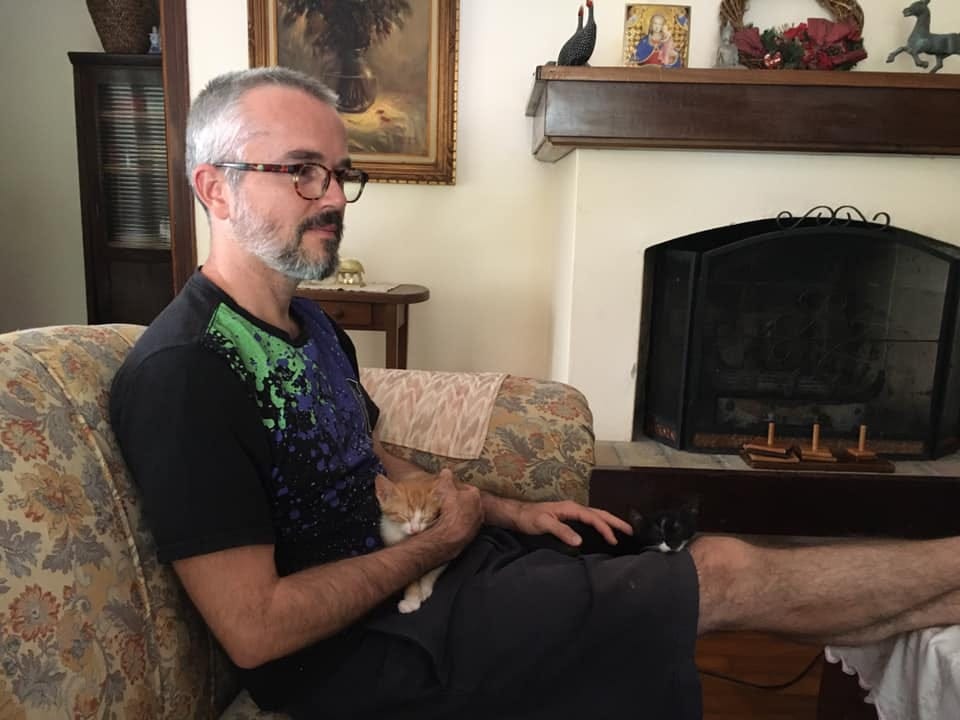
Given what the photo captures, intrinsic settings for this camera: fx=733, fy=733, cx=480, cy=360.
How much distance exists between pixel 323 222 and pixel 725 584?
2.43ft

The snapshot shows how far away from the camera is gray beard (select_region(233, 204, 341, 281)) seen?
3.34 feet

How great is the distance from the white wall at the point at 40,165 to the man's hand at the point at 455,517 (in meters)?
3.41

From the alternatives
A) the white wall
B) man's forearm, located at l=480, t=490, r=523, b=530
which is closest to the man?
man's forearm, located at l=480, t=490, r=523, b=530

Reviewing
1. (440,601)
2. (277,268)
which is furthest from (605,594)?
(277,268)

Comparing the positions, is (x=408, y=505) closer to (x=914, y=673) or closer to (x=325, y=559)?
(x=325, y=559)

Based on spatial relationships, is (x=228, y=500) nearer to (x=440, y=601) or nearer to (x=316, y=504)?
(x=316, y=504)

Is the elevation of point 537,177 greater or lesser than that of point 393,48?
lesser

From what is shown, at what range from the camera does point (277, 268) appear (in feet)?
3.40

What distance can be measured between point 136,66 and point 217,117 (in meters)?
2.68

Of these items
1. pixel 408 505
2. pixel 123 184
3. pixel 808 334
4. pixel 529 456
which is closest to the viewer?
pixel 408 505

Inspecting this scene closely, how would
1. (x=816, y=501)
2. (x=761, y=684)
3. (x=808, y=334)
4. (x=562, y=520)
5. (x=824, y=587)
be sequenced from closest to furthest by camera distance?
(x=824, y=587) → (x=562, y=520) → (x=761, y=684) → (x=816, y=501) → (x=808, y=334)

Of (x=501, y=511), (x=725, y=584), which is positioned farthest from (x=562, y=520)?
(x=725, y=584)

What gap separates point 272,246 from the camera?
102 centimetres

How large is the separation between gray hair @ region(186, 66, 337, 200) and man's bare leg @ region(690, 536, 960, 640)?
2.76 ft
